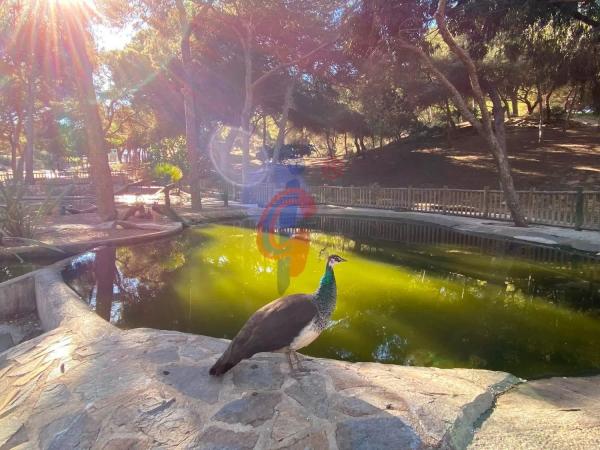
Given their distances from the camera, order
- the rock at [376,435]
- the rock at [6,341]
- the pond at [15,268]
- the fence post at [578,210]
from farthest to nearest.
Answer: the fence post at [578,210] → the pond at [15,268] → the rock at [6,341] → the rock at [376,435]

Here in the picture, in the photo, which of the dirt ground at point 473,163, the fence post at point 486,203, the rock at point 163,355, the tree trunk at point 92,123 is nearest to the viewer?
the rock at point 163,355

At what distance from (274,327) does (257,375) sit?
0.51 metres

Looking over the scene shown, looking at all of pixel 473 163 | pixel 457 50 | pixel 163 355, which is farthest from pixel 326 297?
pixel 473 163

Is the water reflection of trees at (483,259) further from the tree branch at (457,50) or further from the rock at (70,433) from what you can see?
the rock at (70,433)

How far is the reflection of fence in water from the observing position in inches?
359

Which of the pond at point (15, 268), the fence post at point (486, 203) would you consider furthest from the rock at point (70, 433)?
→ the fence post at point (486, 203)

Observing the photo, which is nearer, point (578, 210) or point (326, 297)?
point (326, 297)

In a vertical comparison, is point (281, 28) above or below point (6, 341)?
above

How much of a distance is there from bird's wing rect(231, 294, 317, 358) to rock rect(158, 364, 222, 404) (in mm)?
331

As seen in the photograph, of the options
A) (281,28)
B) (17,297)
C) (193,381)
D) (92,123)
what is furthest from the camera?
(281,28)

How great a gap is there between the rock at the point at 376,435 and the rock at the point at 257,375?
2.40 feet

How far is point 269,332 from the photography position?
317cm

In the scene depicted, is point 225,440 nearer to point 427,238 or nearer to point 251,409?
point 251,409

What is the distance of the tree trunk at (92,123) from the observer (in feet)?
42.1
